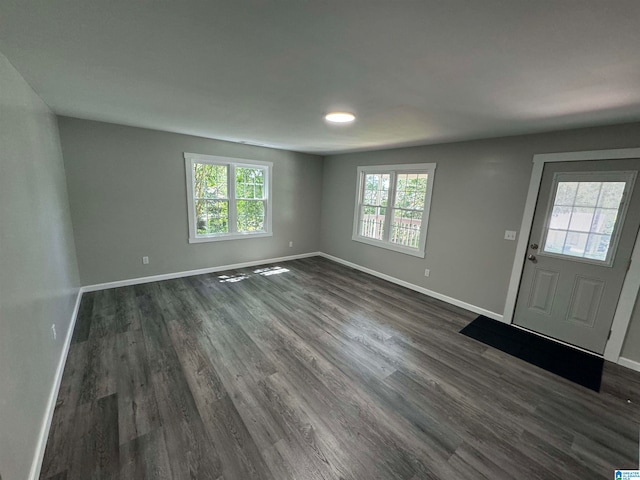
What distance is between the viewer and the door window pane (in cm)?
258

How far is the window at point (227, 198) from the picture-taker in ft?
14.4

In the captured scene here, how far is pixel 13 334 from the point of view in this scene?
4.28 ft

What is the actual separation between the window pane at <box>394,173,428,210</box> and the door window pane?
65.2 inches

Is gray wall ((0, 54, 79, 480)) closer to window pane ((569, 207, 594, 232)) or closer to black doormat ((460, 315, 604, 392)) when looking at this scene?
black doormat ((460, 315, 604, 392))

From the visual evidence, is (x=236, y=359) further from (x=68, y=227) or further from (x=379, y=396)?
(x=68, y=227)

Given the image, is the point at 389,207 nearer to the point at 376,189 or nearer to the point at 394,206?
the point at 394,206

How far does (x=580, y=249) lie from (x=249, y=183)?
16.2 ft

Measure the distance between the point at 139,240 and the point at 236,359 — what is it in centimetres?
275

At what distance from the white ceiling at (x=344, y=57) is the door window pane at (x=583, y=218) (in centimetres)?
67

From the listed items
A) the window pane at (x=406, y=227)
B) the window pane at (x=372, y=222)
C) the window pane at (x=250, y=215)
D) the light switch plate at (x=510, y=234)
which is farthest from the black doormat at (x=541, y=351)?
the window pane at (x=250, y=215)

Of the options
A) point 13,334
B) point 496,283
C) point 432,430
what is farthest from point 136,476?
point 496,283

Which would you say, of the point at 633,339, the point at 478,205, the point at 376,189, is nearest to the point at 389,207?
the point at 376,189

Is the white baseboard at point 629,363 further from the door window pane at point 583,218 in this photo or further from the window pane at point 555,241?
the window pane at point 555,241

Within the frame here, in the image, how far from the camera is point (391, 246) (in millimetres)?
4676
